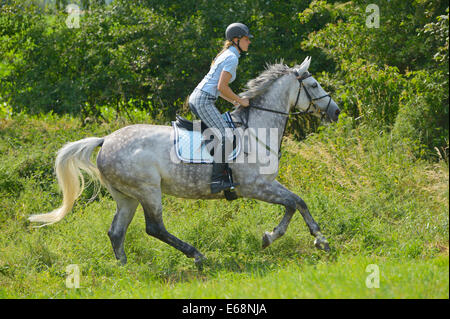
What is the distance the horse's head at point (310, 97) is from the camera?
24.5 feet

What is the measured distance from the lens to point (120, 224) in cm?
743

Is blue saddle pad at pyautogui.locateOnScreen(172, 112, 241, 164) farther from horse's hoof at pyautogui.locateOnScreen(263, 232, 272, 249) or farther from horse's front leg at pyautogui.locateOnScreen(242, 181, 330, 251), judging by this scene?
horse's hoof at pyautogui.locateOnScreen(263, 232, 272, 249)

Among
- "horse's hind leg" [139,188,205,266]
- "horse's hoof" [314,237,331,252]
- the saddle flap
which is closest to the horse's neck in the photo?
the saddle flap

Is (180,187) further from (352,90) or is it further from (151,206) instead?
(352,90)

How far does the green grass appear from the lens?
222 inches

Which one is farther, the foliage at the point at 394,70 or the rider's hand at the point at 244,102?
the foliage at the point at 394,70

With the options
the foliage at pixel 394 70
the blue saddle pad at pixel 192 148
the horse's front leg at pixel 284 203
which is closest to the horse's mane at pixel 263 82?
the blue saddle pad at pixel 192 148

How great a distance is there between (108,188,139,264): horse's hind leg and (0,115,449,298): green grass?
22 cm

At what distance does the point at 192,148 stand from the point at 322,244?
2.08 metres

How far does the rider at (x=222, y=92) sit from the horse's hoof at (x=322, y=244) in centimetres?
129

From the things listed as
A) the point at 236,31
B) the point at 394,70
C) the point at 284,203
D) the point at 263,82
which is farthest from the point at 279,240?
the point at 394,70

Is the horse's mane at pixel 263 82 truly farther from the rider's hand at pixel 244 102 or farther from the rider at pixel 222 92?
the rider at pixel 222 92

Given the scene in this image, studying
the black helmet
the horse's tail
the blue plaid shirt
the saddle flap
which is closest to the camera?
the blue plaid shirt
